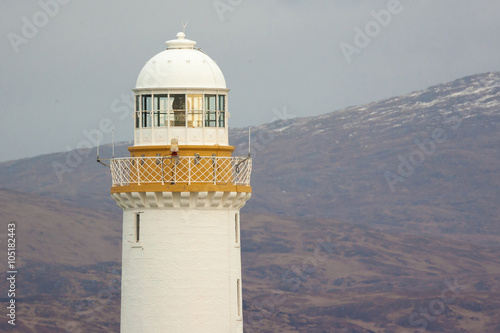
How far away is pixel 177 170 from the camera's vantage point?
67.5ft

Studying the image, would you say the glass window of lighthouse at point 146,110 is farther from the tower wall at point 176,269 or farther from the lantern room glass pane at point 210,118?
the tower wall at point 176,269

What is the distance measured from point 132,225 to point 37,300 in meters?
175

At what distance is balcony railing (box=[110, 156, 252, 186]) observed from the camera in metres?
20.6

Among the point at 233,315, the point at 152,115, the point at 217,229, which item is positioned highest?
the point at 152,115

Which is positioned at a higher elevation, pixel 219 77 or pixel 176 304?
pixel 219 77

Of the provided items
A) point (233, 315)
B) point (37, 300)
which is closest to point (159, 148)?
point (233, 315)

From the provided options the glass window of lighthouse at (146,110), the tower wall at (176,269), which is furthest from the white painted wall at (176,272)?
the glass window of lighthouse at (146,110)

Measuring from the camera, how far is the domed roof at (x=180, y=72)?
67.0 ft

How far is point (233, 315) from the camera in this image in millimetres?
21297

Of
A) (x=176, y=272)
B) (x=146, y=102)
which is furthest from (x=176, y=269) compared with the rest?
(x=146, y=102)

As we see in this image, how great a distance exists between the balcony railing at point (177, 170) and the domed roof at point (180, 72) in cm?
118

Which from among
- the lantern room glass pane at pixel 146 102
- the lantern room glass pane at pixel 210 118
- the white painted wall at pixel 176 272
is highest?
the lantern room glass pane at pixel 146 102

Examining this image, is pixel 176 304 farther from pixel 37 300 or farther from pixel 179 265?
pixel 37 300

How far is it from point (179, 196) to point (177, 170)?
0.42 m
